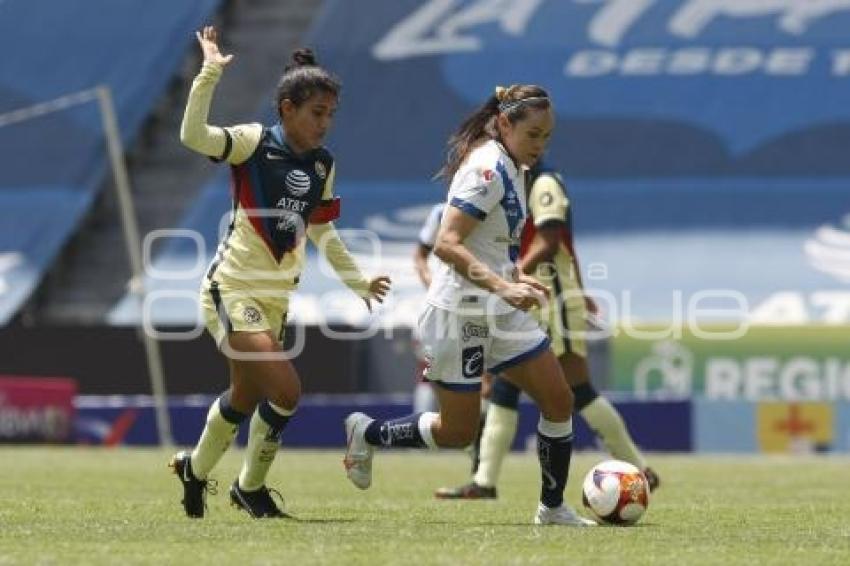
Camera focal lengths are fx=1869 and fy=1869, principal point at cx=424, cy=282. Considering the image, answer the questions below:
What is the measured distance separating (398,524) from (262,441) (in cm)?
80

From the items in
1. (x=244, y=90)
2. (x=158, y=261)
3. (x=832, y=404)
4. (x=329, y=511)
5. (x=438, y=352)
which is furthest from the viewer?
(x=244, y=90)

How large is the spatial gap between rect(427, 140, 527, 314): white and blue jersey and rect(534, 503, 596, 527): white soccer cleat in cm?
96

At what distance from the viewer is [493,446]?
11.6m

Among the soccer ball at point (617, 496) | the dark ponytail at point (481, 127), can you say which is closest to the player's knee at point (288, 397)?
the dark ponytail at point (481, 127)

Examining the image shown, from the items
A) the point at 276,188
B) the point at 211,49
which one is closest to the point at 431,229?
the point at 276,188

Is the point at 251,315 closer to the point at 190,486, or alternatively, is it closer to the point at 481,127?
the point at 190,486

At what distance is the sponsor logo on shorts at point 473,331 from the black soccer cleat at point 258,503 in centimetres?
128

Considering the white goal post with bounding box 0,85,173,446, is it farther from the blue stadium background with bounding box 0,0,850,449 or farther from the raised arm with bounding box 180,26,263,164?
the raised arm with bounding box 180,26,263,164

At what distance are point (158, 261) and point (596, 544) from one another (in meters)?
20.4

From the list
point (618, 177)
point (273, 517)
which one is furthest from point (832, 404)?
point (273, 517)

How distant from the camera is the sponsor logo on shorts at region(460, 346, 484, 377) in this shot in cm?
851

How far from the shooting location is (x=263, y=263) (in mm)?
8773

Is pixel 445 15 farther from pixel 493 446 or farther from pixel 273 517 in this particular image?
pixel 273 517

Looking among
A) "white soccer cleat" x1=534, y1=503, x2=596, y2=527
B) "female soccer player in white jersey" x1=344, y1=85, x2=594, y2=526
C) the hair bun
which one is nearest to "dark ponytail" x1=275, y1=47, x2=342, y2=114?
the hair bun
